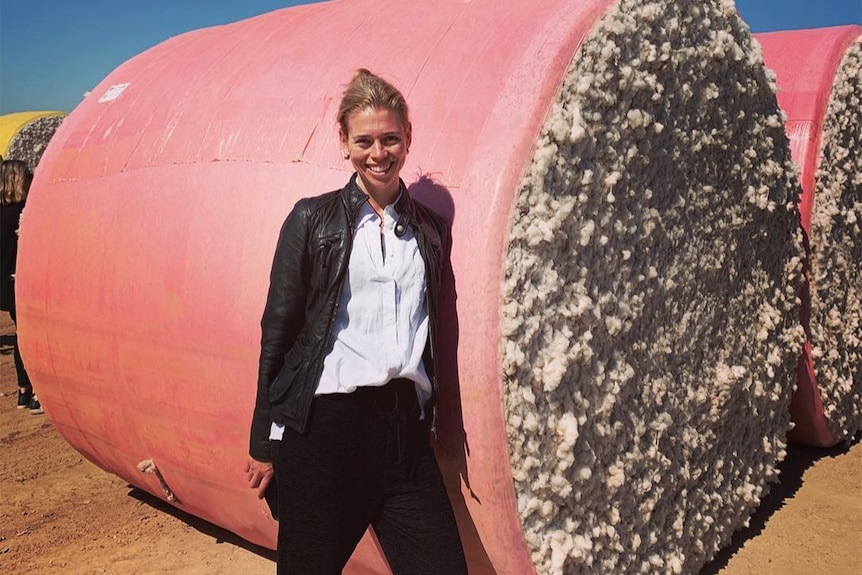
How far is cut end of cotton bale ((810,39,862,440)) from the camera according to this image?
10.7 ft

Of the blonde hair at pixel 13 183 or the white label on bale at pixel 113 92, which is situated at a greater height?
the white label on bale at pixel 113 92

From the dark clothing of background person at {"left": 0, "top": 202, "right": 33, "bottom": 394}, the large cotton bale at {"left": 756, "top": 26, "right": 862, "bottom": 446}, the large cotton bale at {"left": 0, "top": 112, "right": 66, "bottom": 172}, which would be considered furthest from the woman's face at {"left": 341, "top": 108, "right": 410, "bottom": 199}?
the large cotton bale at {"left": 0, "top": 112, "right": 66, "bottom": 172}

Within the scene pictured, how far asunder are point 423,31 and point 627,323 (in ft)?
3.41

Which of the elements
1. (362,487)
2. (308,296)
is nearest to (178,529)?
(362,487)

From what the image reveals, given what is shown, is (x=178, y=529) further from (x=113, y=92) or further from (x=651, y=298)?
(x=651, y=298)

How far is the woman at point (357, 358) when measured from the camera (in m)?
1.64

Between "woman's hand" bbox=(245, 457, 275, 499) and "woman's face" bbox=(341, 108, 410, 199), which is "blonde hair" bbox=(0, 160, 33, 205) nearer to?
"woman's hand" bbox=(245, 457, 275, 499)

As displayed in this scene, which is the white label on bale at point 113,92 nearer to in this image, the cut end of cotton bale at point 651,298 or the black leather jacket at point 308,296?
the black leather jacket at point 308,296

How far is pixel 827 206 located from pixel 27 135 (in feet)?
33.2

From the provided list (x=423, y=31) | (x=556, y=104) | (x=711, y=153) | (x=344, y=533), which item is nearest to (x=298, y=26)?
(x=423, y=31)

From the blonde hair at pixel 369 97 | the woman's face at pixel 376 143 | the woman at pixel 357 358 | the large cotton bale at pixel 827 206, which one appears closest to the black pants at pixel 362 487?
the woman at pixel 357 358

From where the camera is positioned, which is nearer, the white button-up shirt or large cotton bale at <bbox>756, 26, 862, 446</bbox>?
the white button-up shirt

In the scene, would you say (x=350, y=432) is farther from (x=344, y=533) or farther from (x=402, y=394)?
(x=344, y=533)

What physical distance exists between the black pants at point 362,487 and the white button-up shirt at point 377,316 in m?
0.05
